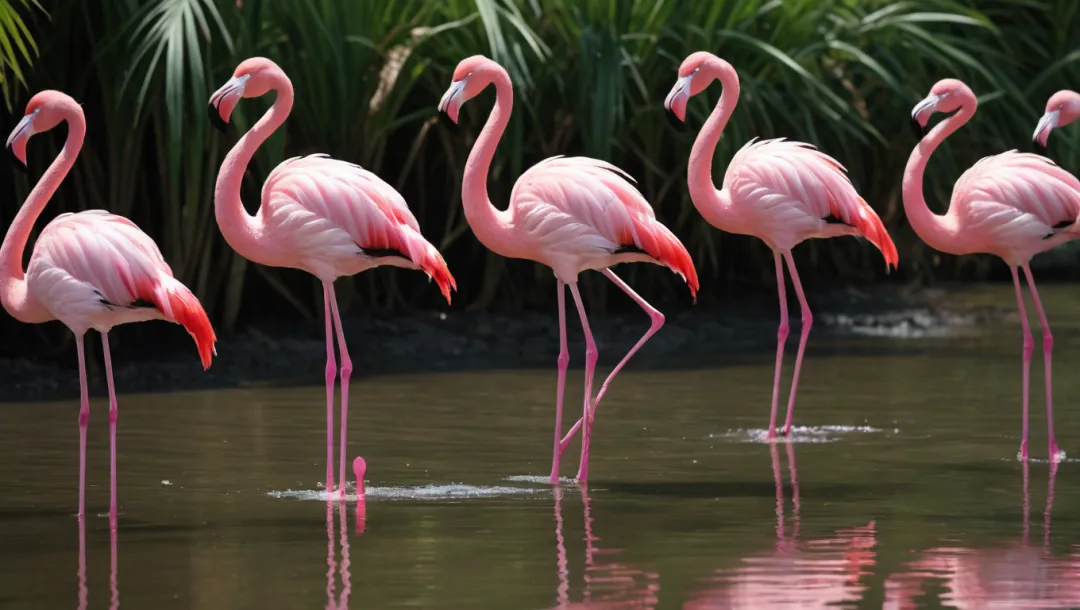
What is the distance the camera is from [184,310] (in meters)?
6.97

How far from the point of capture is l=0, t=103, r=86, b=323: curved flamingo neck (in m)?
7.12

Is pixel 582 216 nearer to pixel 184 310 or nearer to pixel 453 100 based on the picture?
pixel 453 100

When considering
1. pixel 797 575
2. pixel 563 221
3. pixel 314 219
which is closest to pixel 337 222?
pixel 314 219

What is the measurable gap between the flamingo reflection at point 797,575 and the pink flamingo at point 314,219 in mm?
1769

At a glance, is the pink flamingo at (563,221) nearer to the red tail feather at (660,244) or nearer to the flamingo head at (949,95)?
the red tail feather at (660,244)

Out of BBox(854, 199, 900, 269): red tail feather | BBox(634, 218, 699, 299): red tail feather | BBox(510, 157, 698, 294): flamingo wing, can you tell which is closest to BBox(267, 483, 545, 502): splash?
BBox(510, 157, 698, 294): flamingo wing

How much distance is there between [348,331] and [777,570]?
651cm

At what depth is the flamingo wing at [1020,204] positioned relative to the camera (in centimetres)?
855

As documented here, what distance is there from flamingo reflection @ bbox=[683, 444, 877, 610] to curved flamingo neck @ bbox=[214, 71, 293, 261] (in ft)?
7.10

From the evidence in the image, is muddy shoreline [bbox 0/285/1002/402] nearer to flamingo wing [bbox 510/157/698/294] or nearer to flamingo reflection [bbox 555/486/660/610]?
flamingo wing [bbox 510/157/698/294]

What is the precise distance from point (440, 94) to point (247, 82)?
17.1ft

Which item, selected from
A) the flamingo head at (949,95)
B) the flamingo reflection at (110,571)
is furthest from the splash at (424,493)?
the flamingo head at (949,95)

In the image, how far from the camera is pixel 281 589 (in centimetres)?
569

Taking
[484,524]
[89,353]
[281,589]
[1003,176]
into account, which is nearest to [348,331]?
[89,353]
